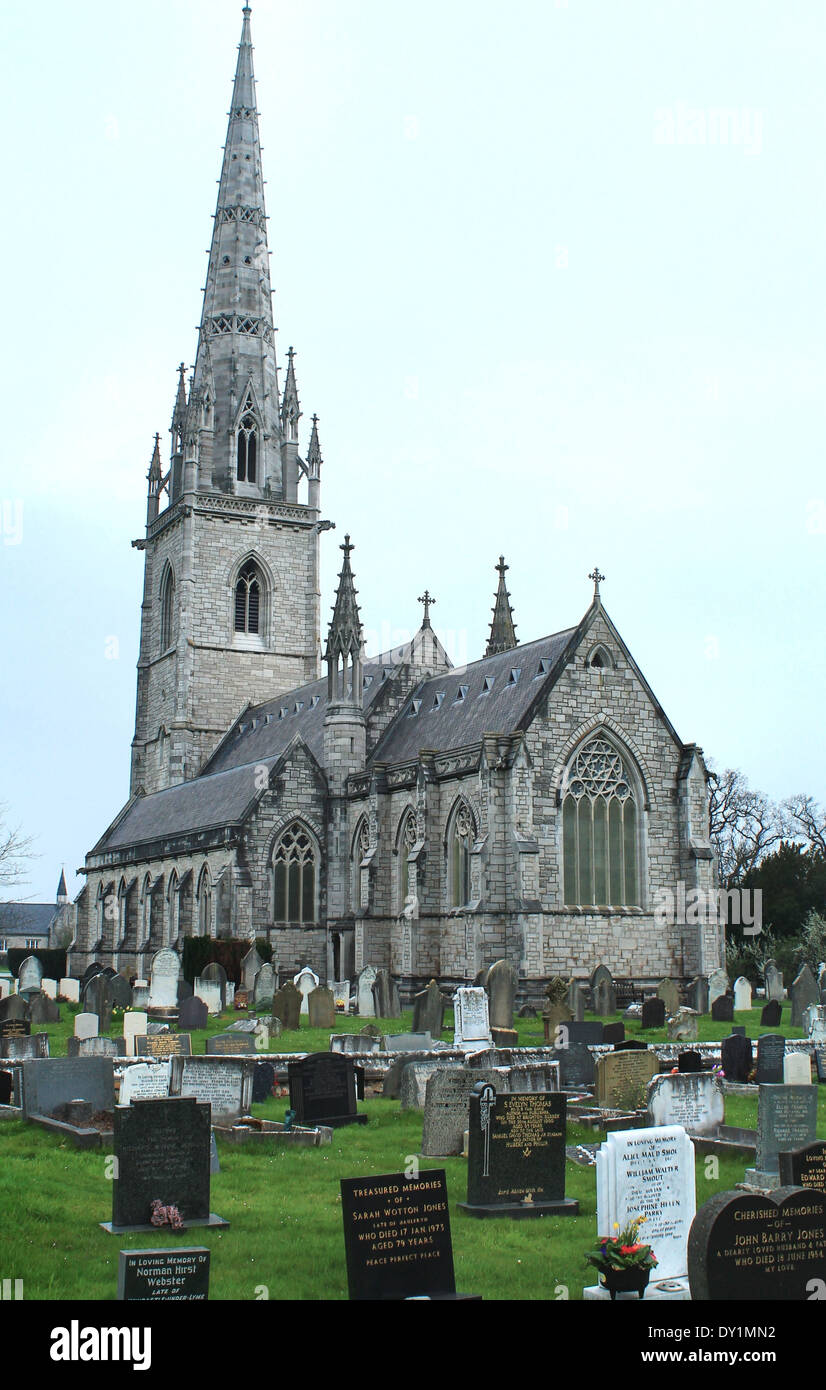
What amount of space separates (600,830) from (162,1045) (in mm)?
15976

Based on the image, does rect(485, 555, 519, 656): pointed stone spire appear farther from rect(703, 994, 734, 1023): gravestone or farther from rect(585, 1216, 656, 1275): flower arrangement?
rect(585, 1216, 656, 1275): flower arrangement

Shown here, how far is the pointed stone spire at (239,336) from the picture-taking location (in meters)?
53.7

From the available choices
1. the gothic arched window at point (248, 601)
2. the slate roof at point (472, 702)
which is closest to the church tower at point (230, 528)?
the gothic arched window at point (248, 601)

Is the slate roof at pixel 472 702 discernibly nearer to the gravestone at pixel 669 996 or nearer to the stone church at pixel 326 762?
the stone church at pixel 326 762

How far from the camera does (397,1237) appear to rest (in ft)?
26.8

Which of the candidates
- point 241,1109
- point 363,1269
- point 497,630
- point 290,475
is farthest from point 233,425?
point 363,1269

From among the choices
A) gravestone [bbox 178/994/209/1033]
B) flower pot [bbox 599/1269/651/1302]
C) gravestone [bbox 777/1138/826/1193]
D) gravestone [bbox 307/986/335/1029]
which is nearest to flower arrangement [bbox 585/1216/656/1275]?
flower pot [bbox 599/1269/651/1302]

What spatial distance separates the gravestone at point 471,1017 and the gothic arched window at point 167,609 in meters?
35.6

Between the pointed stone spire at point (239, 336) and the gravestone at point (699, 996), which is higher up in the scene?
the pointed stone spire at point (239, 336)

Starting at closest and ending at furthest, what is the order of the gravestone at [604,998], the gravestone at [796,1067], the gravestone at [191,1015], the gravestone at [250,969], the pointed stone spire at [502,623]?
the gravestone at [796,1067] → the gravestone at [191,1015] → the gravestone at [604,998] → the gravestone at [250,969] → the pointed stone spire at [502,623]

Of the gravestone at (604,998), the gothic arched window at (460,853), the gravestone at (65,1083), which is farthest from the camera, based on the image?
the gothic arched window at (460,853)

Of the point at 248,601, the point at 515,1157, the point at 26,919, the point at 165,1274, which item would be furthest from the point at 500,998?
the point at 26,919

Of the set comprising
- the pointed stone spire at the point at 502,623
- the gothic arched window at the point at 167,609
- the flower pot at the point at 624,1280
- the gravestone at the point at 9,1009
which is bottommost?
the flower pot at the point at 624,1280
